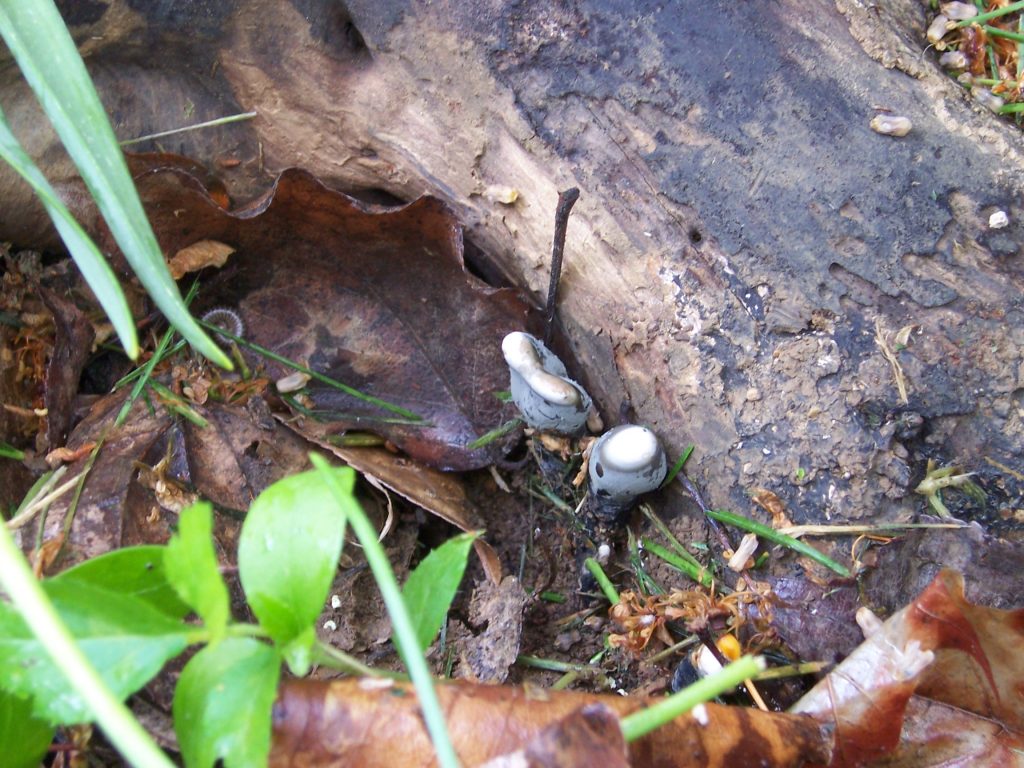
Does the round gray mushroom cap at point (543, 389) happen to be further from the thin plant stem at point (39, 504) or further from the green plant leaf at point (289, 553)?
the thin plant stem at point (39, 504)

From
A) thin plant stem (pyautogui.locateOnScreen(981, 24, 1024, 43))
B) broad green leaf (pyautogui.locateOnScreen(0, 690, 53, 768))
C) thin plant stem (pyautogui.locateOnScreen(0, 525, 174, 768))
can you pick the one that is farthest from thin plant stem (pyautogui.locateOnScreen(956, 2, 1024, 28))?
broad green leaf (pyautogui.locateOnScreen(0, 690, 53, 768))

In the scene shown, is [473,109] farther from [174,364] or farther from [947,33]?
[947,33]

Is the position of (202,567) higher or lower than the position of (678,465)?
higher

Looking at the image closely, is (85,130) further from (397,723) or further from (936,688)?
(936,688)

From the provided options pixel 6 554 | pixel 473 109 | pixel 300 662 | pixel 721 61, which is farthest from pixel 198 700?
pixel 721 61

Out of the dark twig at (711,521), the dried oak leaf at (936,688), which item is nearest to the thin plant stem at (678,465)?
the dark twig at (711,521)

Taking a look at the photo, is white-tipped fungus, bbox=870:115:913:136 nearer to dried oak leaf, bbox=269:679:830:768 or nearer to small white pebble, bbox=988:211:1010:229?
small white pebble, bbox=988:211:1010:229

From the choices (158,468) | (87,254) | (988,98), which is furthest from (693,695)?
(988,98)
